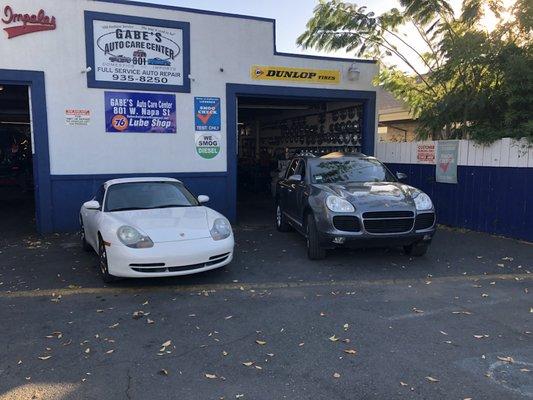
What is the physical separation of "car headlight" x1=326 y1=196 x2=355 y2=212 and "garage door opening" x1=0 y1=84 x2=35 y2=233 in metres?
7.51

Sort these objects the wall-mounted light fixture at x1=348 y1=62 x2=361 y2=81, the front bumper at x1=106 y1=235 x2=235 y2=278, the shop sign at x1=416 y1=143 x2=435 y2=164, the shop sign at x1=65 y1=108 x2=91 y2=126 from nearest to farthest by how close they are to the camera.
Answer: the front bumper at x1=106 y1=235 x2=235 y2=278 < the shop sign at x1=65 y1=108 x2=91 y2=126 < the shop sign at x1=416 y1=143 x2=435 y2=164 < the wall-mounted light fixture at x1=348 y1=62 x2=361 y2=81

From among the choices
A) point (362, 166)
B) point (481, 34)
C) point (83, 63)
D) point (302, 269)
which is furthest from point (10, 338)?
point (481, 34)

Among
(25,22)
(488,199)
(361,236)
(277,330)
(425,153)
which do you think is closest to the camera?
(277,330)

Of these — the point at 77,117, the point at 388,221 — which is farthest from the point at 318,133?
the point at 388,221

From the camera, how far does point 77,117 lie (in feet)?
31.2

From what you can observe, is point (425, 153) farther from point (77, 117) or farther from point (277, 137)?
point (277, 137)

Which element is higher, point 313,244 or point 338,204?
point 338,204

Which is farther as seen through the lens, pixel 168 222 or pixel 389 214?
pixel 389 214

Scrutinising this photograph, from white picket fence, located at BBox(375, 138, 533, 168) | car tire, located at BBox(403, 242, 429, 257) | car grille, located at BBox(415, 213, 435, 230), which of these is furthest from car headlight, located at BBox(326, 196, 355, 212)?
white picket fence, located at BBox(375, 138, 533, 168)

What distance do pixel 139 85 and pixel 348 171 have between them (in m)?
4.98

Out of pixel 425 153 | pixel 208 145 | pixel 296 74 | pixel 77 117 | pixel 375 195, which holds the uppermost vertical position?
pixel 296 74

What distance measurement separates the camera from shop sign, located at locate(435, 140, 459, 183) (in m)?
10.0

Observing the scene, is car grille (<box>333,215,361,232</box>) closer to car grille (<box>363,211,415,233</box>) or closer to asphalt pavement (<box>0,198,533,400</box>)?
car grille (<box>363,211,415,233</box>)

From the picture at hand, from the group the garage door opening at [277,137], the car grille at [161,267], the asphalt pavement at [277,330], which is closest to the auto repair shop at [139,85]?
the garage door opening at [277,137]
